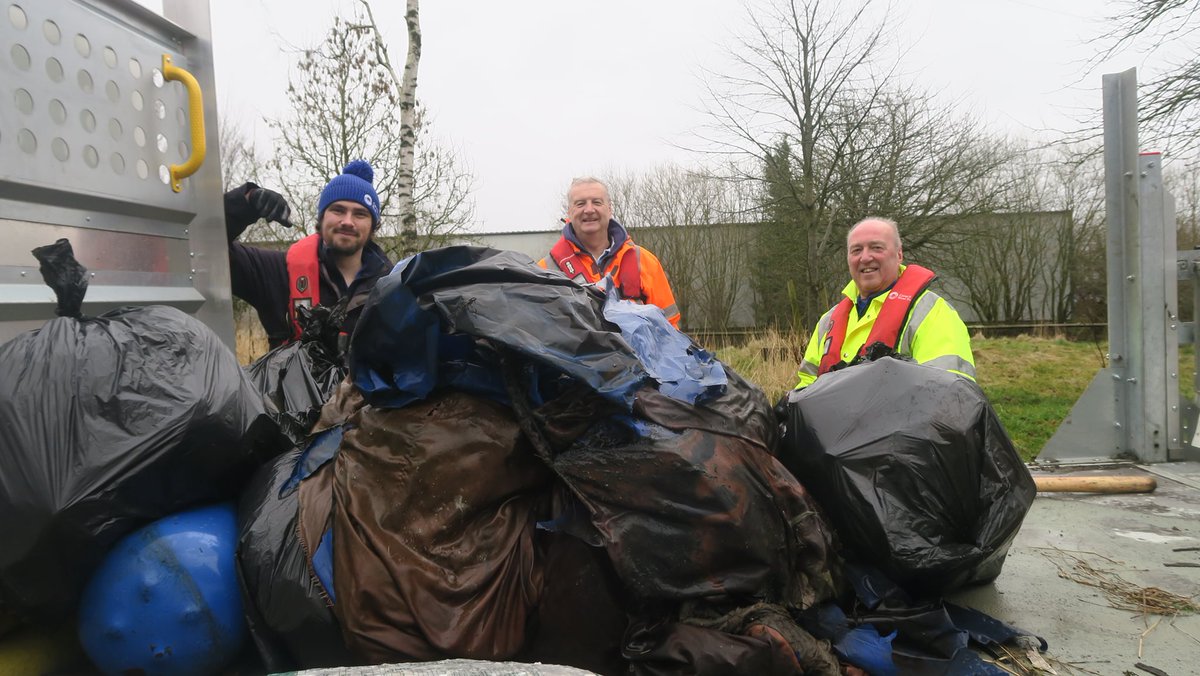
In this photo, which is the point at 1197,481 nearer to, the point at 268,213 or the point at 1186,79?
the point at 268,213

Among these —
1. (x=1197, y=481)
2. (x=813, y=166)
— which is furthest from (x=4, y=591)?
(x=813, y=166)

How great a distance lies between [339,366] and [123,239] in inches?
27.6

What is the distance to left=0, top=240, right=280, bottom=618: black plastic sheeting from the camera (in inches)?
54.7

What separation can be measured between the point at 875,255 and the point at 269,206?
2.52 m

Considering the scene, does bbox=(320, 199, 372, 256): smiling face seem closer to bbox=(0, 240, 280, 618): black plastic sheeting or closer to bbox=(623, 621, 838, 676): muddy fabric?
bbox=(0, 240, 280, 618): black plastic sheeting

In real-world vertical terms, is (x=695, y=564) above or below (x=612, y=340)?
below

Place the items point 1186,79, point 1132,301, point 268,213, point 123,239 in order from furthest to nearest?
1. point 1186,79
2. point 1132,301
3. point 268,213
4. point 123,239

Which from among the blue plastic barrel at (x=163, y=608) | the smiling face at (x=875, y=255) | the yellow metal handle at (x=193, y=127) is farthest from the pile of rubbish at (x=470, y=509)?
the smiling face at (x=875, y=255)

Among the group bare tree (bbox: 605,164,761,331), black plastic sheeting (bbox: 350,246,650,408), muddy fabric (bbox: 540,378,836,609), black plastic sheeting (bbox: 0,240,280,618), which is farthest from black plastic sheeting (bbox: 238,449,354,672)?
bare tree (bbox: 605,164,761,331)

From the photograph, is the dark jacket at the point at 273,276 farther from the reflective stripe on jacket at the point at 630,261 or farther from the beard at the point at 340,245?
the reflective stripe on jacket at the point at 630,261

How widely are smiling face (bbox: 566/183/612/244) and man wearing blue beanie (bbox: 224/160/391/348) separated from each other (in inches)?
43.3

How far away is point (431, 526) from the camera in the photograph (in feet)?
4.86

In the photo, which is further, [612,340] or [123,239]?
[123,239]

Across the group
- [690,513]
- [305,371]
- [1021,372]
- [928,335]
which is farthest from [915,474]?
[1021,372]
